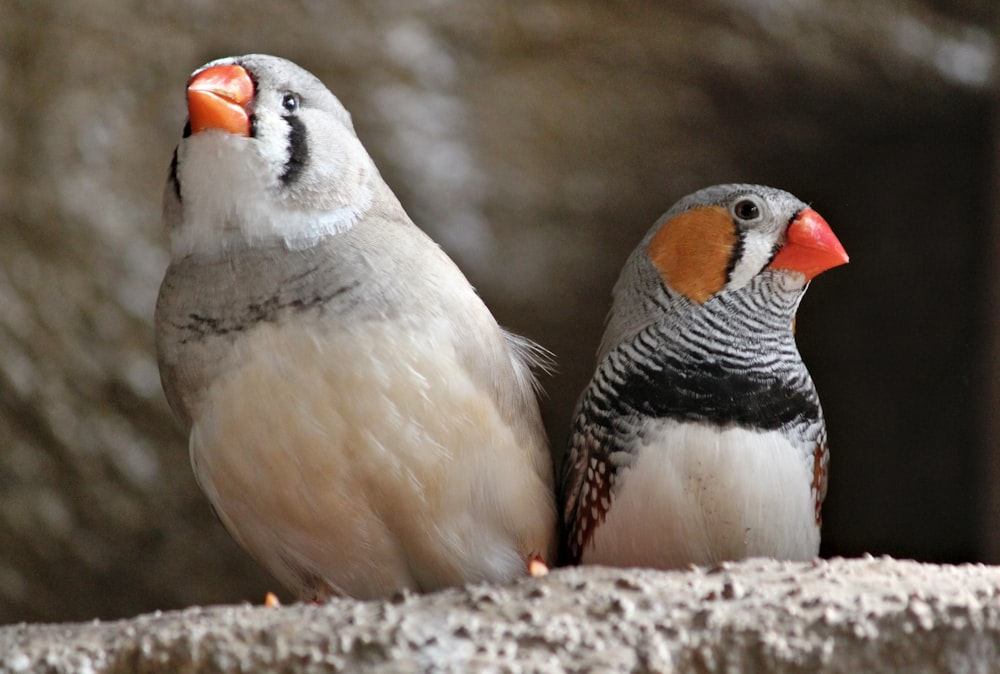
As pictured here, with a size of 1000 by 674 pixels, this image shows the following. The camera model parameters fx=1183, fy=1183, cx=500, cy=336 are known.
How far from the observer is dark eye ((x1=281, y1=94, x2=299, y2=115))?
76.8 inches

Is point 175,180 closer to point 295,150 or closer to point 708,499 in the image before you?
point 295,150

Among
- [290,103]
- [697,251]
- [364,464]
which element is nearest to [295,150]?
[290,103]

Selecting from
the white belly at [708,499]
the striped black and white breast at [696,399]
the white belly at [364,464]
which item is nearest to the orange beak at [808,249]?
the striped black and white breast at [696,399]

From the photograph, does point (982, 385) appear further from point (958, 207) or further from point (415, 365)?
point (415, 365)

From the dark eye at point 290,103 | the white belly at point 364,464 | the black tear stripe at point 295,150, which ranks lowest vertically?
the white belly at point 364,464

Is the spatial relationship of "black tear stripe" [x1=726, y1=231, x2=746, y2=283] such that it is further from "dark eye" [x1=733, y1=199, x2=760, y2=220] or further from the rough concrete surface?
the rough concrete surface

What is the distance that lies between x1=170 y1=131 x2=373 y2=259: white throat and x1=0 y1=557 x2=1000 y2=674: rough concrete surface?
25.4 inches

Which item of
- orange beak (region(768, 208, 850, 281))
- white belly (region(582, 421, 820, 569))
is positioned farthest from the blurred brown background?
white belly (region(582, 421, 820, 569))

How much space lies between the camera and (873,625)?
4.64 ft

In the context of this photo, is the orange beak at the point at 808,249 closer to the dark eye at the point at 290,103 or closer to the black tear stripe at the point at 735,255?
the black tear stripe at the point at 735,255

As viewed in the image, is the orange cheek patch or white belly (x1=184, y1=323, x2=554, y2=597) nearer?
white belly (x1=184, y1=323, x2=554, y2=597)

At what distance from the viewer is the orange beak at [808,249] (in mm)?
1956

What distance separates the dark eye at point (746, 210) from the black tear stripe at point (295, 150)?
2.39ft

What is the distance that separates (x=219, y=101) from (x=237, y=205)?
16 centimetres
